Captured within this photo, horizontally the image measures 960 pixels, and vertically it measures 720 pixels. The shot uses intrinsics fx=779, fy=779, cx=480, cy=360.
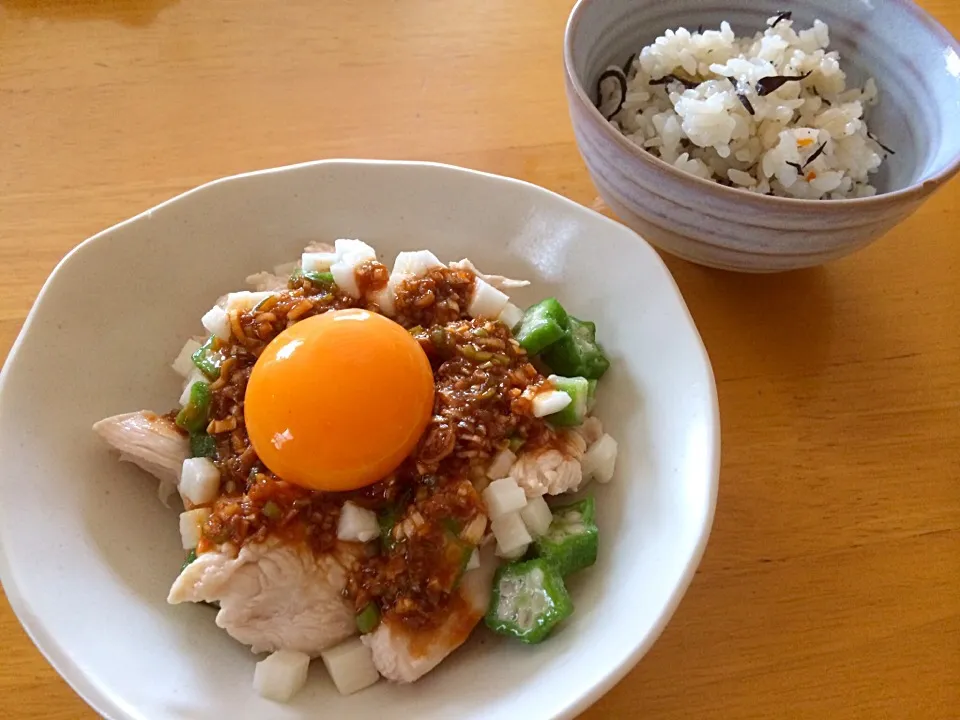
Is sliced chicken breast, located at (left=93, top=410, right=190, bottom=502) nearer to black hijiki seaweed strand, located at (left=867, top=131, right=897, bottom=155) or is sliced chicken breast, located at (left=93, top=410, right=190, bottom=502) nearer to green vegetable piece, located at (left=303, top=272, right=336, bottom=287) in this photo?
green vegetable piece, located at (left=303, top=272, right=336, bottom=287)

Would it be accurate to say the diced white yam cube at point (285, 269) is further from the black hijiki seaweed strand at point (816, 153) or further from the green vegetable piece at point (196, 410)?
the black hijiki seaweed strand at point (816, 153)

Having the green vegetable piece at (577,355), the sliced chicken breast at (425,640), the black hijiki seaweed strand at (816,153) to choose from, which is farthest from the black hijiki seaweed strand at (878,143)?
the sliced chicken breast at (425,640)

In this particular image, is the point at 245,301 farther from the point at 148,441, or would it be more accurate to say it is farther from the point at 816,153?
the point at 816,153

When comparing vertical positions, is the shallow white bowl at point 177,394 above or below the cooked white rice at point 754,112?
below

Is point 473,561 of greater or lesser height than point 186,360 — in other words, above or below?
below

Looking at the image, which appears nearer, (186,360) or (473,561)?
(473,561)

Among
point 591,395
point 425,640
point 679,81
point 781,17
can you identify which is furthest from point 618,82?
point 425,640

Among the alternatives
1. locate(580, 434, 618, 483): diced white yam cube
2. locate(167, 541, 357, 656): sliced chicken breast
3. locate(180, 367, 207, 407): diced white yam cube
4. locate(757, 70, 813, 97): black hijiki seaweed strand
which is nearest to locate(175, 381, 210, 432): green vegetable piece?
locate(180, 367, 207, 407): diced white yam cube
